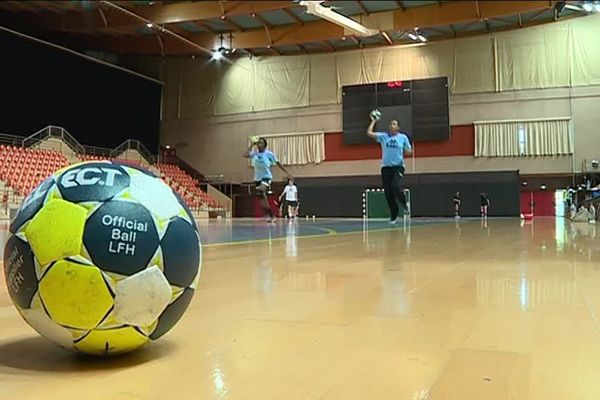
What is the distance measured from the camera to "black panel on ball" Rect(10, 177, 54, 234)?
1493mm

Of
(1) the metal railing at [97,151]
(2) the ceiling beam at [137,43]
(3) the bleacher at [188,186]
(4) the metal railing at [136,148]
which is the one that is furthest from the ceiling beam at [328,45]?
(1) the metal railing at [97,151]

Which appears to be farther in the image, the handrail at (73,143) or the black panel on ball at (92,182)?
the handrail at (73,143)

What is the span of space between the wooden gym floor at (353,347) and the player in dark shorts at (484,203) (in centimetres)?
2169

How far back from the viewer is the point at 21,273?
143 centimetres

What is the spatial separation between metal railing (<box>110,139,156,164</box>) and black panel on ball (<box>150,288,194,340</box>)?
26.2 meters

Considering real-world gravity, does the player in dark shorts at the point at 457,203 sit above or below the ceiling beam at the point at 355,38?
below

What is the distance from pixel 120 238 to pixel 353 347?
67 centimetres

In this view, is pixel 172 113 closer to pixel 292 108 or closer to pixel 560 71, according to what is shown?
pixel 292 108

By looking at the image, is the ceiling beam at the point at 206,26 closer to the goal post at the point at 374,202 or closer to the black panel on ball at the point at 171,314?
the goal post at the point at 374,202

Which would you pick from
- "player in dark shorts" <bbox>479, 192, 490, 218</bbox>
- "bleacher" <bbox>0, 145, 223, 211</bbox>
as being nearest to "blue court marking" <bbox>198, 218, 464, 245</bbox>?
"bleacher" <bbox>0, 145, 223, 211</bbox>

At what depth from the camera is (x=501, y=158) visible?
2489cm

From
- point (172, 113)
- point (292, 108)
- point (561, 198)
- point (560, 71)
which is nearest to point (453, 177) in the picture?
point (561, 198)

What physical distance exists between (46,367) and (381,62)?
2638 cm

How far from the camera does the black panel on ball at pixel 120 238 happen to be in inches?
54.5
